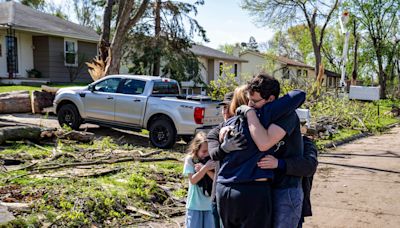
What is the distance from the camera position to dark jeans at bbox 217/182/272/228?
298 cm

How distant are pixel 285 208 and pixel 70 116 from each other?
34.1 feet

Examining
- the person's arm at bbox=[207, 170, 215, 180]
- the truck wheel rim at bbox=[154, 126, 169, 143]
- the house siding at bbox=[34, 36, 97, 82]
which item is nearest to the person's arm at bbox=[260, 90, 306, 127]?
the person's arm at bbox=[207, 170, 215, 180]

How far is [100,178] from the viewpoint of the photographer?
6.93m

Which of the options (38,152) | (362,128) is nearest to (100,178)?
(38,152)

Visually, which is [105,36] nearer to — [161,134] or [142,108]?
[142,108]

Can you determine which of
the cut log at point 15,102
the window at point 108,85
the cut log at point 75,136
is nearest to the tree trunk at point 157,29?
the cut log at point 15,102

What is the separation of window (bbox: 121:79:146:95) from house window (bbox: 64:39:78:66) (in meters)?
15.8

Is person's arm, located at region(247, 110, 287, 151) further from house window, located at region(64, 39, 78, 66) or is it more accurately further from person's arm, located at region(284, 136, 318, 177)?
house window, located at region(64, 39, 78, 66)

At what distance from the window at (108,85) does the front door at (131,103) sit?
0.76 ft

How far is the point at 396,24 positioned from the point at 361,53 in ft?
19.4

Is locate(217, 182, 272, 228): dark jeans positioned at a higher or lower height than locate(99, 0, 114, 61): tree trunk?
lower

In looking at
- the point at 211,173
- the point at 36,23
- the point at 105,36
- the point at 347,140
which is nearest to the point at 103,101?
the point at 105,36

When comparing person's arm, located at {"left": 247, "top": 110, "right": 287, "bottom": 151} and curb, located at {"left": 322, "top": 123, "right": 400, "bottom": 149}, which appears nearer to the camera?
person's arm, located at {"left": 247, "top": 110, "right": 287, "bottom": 151}

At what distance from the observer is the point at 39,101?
1548 centimetres
